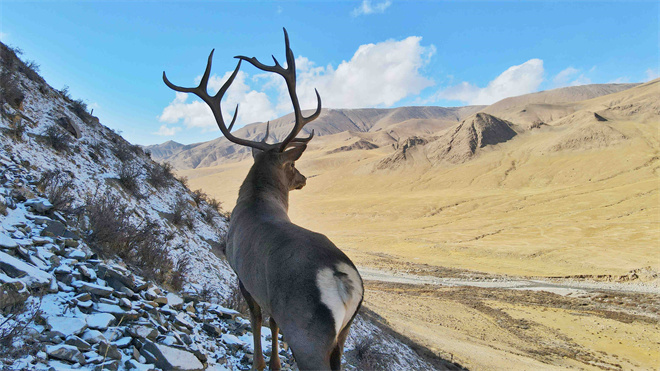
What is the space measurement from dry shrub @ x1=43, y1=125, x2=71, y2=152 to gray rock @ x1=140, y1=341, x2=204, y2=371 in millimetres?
6354

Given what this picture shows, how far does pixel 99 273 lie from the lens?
13.4 ft

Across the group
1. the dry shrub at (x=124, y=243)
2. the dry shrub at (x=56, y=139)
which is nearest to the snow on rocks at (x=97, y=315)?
the dry shrub at (x=124, y=243)

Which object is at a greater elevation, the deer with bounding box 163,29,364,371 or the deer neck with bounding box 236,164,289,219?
the deer neck with bounding box 236,164,289,219

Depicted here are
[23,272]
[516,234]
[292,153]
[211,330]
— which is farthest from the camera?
[516,234]

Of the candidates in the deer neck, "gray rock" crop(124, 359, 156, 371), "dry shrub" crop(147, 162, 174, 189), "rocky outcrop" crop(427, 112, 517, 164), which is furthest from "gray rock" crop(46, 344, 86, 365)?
"rocky outcrop" crop(427, 112, 517, 164)

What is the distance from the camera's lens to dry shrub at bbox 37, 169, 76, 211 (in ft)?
17.1

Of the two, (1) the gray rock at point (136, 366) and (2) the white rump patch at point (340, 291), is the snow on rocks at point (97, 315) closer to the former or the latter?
(1) the gray rock at point (136, 366)

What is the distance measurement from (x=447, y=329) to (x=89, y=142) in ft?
37.6

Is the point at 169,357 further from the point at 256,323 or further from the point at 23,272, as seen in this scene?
the point at 23,272

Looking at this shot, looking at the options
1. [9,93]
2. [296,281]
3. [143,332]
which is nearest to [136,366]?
[143,332]

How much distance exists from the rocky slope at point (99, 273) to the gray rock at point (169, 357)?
0.01 m

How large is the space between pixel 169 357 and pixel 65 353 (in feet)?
2.74

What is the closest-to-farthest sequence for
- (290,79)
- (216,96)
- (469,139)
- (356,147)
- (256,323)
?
(256,323) < (290,79) < (216,96) < (469,139) < (356,147)

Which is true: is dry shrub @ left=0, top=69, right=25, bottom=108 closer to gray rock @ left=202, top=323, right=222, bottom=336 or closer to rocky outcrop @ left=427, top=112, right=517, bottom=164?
gray rock @ left=202, top=323, right=222, bottom=336
